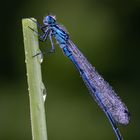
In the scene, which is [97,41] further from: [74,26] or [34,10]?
[34,10]

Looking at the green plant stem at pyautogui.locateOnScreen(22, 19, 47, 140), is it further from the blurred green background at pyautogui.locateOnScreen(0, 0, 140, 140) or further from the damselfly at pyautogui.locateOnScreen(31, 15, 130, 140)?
the blurred green background at pyautogui.locateOnScreen(0, 0, 140, 140)

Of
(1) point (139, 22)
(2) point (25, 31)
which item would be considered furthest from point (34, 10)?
(2) point (25, 31)

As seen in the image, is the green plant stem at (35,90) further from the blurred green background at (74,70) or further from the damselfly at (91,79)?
the blurred green background at (74,70)

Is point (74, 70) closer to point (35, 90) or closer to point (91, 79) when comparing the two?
point (91, 79)

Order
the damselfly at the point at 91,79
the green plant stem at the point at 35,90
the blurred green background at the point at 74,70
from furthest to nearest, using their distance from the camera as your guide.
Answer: the blurred green background at the point at 74,70, the damselfly at the point at 91,79, the green plant stem at the point at 35,90

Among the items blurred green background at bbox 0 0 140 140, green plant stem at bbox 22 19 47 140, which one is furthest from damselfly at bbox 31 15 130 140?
blurred green background at bbox 0 0 140 140

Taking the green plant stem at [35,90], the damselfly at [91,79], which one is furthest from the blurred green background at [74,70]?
the green plant stem at [35,90]
